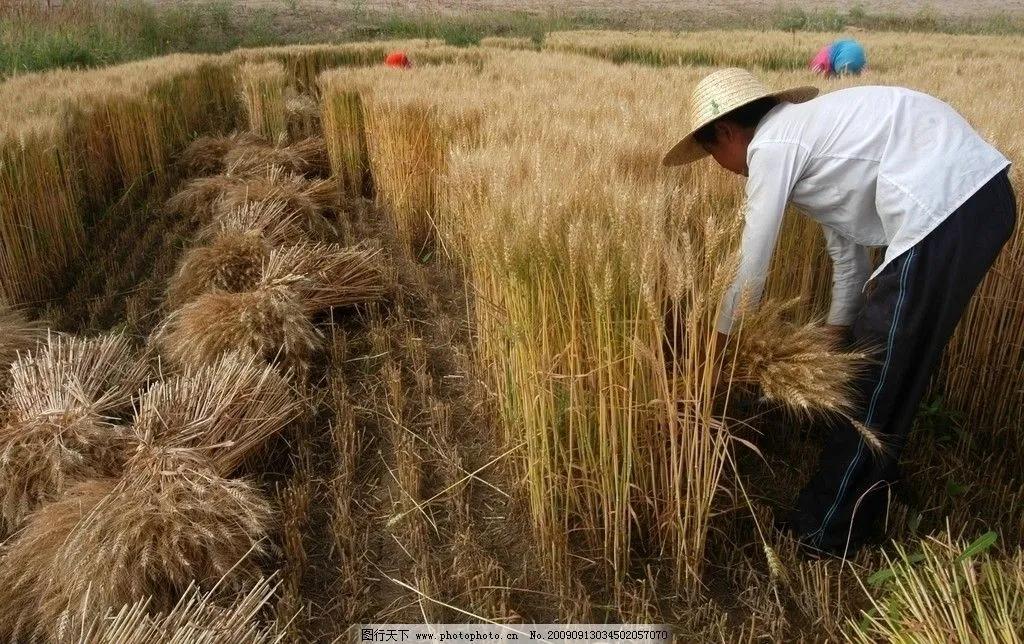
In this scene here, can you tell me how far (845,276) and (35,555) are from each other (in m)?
2.32

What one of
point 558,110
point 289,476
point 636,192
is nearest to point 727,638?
point 636,192

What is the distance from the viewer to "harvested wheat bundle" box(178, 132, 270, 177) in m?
5.44

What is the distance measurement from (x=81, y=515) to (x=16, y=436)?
1.58 ft

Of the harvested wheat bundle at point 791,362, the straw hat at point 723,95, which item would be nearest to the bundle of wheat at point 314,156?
the straw hat at point 723,95

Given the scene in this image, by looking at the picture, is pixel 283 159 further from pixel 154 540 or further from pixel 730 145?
pixel 730 145

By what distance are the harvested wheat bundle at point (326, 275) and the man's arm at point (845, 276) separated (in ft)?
6.85

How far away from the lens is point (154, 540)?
160 cm

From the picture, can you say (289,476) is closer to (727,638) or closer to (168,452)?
(168,452)

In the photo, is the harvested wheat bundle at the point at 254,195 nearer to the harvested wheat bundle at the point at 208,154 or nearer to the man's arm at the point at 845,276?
the harvested wheat bundle at the point at 208,154

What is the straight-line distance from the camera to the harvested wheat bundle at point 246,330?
252cm

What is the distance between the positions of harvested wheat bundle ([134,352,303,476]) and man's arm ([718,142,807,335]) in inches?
59.0

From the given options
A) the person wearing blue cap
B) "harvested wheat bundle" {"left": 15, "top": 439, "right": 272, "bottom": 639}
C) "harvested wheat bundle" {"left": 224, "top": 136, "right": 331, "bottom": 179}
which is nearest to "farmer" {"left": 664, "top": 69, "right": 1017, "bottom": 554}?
"harvested wheat bundle" {"left": 15, "top": 439, "right": 272, "bottom": 639}

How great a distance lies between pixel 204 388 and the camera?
2119 millimetres

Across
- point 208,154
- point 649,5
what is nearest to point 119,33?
point 208,154
